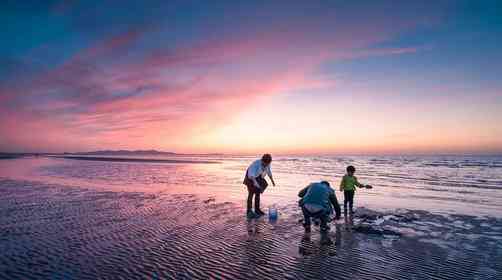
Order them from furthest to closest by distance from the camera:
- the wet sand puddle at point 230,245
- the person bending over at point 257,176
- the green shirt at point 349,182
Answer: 1. the green shirt at point 349,182
2. the person bending over at point 257,176
3. the wet sand puddle at point 230,245

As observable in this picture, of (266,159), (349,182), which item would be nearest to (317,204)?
(266,159)

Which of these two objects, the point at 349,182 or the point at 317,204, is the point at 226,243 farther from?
the point at 349,182

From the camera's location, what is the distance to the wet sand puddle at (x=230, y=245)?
20.8 feet

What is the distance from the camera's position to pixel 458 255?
24.5 ft

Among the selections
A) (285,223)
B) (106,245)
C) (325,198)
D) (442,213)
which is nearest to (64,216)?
(106,245)

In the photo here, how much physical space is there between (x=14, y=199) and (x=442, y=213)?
18.8 meters

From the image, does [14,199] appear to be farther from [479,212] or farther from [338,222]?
[479,212]

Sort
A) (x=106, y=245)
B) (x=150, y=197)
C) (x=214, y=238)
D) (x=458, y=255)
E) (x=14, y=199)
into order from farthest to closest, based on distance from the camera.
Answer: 1. (x=150, y=197)
2. (x=14, y=199)
3. (x=214, y=238)
4. (x=106, y=245)
5. (x=458, y=255)

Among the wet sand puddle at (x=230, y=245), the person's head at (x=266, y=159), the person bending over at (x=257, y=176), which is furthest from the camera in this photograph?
the person bending over at (x=257, y=176)

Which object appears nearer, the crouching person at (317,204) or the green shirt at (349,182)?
the crouching person at (317,204)

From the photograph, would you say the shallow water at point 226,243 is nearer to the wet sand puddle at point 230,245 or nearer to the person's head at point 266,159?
the wet sand puddle at point 230,245

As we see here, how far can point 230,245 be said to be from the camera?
8109 millimetres

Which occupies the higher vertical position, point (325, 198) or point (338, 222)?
point (325, 198)

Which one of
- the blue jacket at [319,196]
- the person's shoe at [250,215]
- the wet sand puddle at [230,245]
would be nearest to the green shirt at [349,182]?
the wet sand puddle at [230,245]
